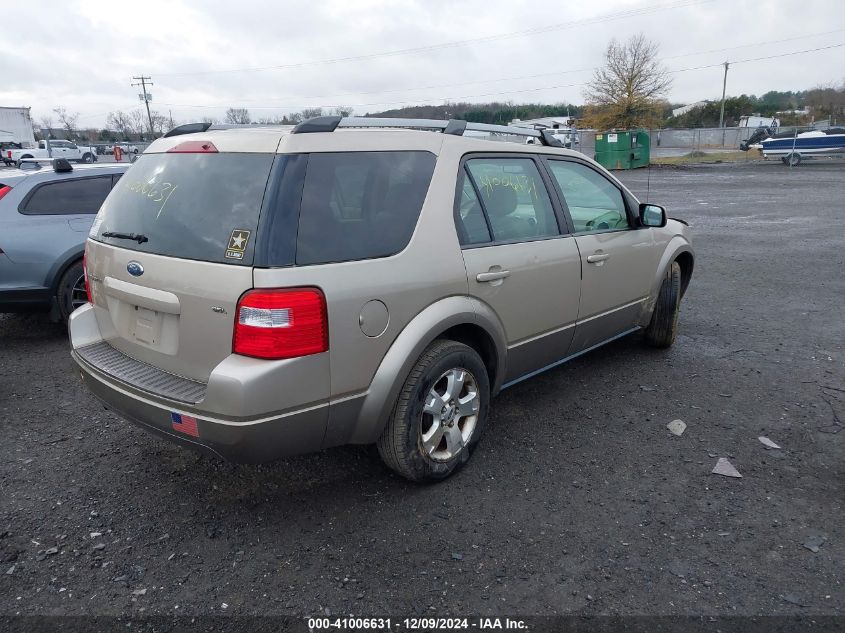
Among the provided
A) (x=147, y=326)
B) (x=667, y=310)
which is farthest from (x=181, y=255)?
(x=667, y=310)

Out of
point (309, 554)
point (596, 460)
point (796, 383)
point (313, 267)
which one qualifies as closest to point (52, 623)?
point (309, 554)

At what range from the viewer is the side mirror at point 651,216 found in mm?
4805

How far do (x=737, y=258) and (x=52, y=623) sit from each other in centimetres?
975

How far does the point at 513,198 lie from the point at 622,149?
32.6 metres

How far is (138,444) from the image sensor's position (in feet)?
13.0

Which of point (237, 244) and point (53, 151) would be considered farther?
point (53, 151)

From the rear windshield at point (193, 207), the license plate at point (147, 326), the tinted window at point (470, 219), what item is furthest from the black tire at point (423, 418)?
the license plate at point (147, 326)

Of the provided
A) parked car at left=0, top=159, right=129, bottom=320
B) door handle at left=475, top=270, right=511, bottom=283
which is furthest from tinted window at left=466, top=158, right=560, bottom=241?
parked car at left=0, top=159, right=129, bottom=320

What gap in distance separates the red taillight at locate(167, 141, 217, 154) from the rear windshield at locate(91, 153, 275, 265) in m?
0.03

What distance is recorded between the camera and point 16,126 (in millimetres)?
58469

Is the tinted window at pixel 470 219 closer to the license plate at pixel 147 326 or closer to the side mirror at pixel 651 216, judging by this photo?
the license plate at pixel 147 326

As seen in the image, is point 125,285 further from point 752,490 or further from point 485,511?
point 752,490

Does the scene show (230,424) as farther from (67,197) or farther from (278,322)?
(67,197)

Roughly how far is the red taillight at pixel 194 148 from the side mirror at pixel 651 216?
3.22m
